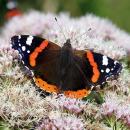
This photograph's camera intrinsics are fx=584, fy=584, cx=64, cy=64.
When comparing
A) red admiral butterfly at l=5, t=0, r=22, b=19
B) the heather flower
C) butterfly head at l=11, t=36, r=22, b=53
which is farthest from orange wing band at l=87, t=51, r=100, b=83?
red admiral butterfly at l=5, t=0, r=22, b=19

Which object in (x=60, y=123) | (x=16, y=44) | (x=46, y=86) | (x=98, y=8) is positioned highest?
(x=98, y=8)

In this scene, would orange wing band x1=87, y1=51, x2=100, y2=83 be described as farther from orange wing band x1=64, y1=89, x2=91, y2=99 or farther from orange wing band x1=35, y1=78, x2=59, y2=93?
orange wing band x1=35, y1=78, x2=59, y2=93

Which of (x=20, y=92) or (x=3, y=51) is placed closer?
(x=20, y=92)

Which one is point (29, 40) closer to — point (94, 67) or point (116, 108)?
point (94, 67)

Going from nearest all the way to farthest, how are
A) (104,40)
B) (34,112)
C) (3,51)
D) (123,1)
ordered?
(34,112), (3,51), (104,40), (123,1)

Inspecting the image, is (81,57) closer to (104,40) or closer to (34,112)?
(34,112)

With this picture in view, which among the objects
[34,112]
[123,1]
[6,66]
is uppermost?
[123,1]

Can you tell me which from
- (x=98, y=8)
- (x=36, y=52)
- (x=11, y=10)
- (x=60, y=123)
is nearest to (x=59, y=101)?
(x=60, y=123)

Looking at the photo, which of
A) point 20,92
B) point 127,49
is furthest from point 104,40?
point 20,92
